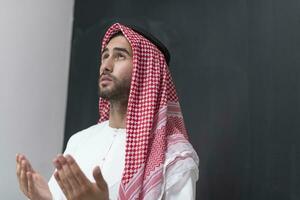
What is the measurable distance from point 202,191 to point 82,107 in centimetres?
95

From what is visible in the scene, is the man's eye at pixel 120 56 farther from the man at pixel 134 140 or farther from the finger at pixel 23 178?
the finger at pixel 23 178

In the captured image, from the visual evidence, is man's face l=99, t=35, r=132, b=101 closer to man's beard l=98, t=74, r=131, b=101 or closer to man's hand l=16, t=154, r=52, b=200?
man's beard l=98, t=74, r=131, b=101

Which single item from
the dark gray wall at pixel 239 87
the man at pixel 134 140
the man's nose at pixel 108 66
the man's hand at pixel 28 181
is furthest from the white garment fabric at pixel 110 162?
the dark gray wall at pixel 239 87

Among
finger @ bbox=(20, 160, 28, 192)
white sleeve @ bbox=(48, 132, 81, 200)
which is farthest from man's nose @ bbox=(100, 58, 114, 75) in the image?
finger @ bbox=(20, 160, 28, 192)

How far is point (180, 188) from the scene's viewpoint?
1.28 m

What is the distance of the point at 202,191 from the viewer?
1.76 m

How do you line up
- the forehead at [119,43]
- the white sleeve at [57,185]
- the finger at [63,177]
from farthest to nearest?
the forehead at [119,43] → the white sleeve at [57,185] → the finger at [63,177]

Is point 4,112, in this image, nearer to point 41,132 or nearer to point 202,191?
point 41,132

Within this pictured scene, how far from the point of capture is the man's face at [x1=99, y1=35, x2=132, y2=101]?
4.90 ft

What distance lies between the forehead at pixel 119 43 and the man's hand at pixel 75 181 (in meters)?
0.65

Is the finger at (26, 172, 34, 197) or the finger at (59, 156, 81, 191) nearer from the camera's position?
the finger at (59, 156, 81, 191)

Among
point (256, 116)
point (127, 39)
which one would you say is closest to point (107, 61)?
point (127, 39)

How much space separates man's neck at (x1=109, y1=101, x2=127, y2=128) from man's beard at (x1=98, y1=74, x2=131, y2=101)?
45mm

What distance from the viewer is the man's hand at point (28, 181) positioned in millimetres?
1312
